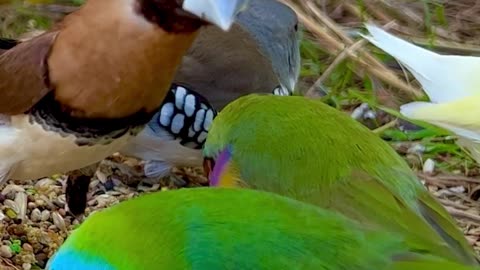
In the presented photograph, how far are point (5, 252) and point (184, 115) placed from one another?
50 centimetres

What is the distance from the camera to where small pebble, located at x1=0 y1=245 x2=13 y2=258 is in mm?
2211

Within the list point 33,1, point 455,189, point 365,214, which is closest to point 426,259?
point 365,214

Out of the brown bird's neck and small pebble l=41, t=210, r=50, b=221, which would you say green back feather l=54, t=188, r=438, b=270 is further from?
small pebble l=41, t=210, r=50, b=221

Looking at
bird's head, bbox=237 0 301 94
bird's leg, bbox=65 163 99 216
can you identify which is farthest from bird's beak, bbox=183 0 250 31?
bird's head, bbox=237 0 301 94

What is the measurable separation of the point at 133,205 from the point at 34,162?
79cm

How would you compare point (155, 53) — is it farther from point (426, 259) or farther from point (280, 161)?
point (426, 259)

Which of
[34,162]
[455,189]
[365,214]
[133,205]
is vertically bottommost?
[455,189]

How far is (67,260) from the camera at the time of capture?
44.9 inches

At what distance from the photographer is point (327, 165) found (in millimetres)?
1717

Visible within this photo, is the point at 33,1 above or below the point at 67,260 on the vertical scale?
below

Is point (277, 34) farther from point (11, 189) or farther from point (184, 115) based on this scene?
point (11, 189)

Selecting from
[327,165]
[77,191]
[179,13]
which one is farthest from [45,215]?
[327,165]

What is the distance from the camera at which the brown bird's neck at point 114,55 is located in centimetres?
183

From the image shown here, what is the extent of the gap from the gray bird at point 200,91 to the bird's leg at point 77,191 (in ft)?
0.46
